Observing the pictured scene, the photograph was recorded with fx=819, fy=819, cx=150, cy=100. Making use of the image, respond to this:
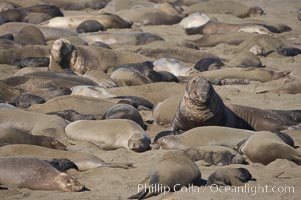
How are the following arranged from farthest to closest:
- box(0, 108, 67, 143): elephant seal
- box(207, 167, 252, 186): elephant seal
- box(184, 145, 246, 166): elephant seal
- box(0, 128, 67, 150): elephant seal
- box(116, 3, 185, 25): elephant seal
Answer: box(116, 3, 185, 25): elephant seal < box(0, 108, 67, 143): elephant seal < box(0, 128, 67, 150): elephant seal < box(184, 145, 246, 166): elephant seal < box(207, 167, 252, 186): elephant seal

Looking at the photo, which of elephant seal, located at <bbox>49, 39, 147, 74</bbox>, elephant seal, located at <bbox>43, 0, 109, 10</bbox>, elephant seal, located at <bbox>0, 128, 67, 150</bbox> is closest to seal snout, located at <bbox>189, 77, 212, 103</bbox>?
elephant seal, located at <bbox>0, 128, 67, 150</bbox>

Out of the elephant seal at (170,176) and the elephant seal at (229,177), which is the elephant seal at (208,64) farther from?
the elephant seal at (170,176)

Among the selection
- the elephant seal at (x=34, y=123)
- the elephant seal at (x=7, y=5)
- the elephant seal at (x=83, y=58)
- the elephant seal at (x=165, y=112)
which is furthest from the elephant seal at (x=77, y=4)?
the elephant seal at (x=34, y=123)

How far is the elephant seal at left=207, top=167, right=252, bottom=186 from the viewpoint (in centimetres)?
538

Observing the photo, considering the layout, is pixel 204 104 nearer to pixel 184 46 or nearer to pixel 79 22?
pixel 184 46

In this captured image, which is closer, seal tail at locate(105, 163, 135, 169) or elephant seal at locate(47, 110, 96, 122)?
seal tail at locate(105, 163, 135, 169)

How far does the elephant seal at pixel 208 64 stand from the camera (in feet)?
36.9

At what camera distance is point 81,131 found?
23.6 ft

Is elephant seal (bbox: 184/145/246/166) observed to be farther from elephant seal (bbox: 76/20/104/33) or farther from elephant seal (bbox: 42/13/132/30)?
elephant seal (bbox: 42/13/132/30)

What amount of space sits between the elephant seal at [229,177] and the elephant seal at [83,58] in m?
5.88

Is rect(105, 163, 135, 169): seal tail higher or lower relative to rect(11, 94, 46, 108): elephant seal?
higher

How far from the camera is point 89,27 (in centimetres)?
1444

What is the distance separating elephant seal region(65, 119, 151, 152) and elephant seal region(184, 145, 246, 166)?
0.64 metres

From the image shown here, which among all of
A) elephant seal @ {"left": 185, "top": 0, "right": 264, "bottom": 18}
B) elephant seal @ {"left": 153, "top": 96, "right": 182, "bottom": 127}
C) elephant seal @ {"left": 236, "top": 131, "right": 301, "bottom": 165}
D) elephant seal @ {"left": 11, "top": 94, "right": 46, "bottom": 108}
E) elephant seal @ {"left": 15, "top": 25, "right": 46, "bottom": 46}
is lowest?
elephant seal @ {"left": 185, "top": 0, "right": 264, "bottom": 18}
